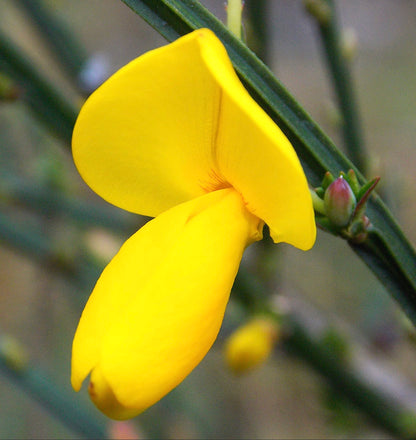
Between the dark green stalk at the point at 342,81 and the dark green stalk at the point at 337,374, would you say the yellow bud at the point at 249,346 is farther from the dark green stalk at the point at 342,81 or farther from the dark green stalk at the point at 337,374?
the dark green stalk at the point at 342,81

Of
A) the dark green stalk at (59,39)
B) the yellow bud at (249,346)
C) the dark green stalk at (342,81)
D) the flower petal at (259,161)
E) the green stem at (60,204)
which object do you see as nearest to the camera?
the flower petal at (259,161)

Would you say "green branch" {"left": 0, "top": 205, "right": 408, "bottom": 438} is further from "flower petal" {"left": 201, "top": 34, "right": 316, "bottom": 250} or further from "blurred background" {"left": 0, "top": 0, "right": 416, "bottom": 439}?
"flower petal" {"left": 201, "top": 34, "right": 316, "bottom": 250}

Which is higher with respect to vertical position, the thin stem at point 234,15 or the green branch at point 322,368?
the thin stem at point 234,15

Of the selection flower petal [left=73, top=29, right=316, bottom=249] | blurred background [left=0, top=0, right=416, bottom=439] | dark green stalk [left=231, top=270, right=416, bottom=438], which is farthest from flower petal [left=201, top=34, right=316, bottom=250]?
dark green stalk [left=231, top=270, right=416, bottom=438]

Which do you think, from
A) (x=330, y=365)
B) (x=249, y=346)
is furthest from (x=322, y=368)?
(x=249, y=346)

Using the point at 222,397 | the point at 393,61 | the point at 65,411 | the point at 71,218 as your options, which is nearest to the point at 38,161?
the point at 71,218

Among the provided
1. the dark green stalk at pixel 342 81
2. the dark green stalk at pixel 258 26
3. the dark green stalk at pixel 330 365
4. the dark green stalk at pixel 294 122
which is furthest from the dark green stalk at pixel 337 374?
the dark green stalk at pixel 294 122

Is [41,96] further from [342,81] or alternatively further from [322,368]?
[322,368]
